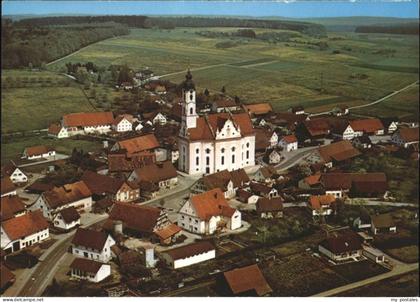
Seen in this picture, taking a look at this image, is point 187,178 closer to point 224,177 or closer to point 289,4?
point 224,177

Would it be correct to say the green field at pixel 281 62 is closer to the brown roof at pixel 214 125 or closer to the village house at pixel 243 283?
the brown roof at pixel 214 125

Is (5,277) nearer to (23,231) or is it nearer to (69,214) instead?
(23,231)

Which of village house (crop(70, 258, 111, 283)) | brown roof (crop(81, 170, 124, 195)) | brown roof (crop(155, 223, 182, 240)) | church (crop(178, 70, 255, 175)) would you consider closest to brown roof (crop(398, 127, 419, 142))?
church (crop(178, 70, 255, 175))

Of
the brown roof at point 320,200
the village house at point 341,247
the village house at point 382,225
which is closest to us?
the village house at point 341,247

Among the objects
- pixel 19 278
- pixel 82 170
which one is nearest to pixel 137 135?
pixel 82 170

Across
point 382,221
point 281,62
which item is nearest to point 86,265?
point 382,221

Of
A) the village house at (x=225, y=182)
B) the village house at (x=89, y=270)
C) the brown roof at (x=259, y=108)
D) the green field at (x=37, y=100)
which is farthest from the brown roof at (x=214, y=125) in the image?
the village house at (x=89, y=270)
